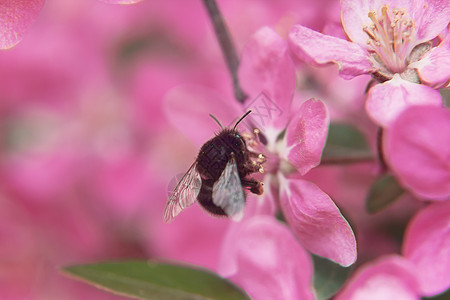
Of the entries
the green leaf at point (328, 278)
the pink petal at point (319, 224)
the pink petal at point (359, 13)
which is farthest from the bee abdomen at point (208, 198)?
the pink petal at point (359, 13)

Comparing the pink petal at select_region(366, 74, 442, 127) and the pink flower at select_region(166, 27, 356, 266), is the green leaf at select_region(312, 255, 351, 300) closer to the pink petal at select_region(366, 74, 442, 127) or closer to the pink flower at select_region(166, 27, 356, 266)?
the pink flower at select_region(166, 27, 356, 266)

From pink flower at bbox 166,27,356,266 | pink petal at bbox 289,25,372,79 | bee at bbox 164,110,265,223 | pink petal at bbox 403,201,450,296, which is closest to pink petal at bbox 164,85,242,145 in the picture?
pink flower at bbox 166,27,356,266

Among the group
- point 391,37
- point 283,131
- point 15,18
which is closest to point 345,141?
point 283,131

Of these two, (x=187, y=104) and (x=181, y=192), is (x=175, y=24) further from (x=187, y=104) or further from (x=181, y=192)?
(x=181, y=192)

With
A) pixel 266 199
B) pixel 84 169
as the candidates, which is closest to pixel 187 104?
pixel 266 199

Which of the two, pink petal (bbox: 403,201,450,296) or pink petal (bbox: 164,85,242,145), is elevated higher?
pink petal (bbox: 164,85,242,145)

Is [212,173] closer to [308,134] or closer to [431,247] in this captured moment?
[308,134]
